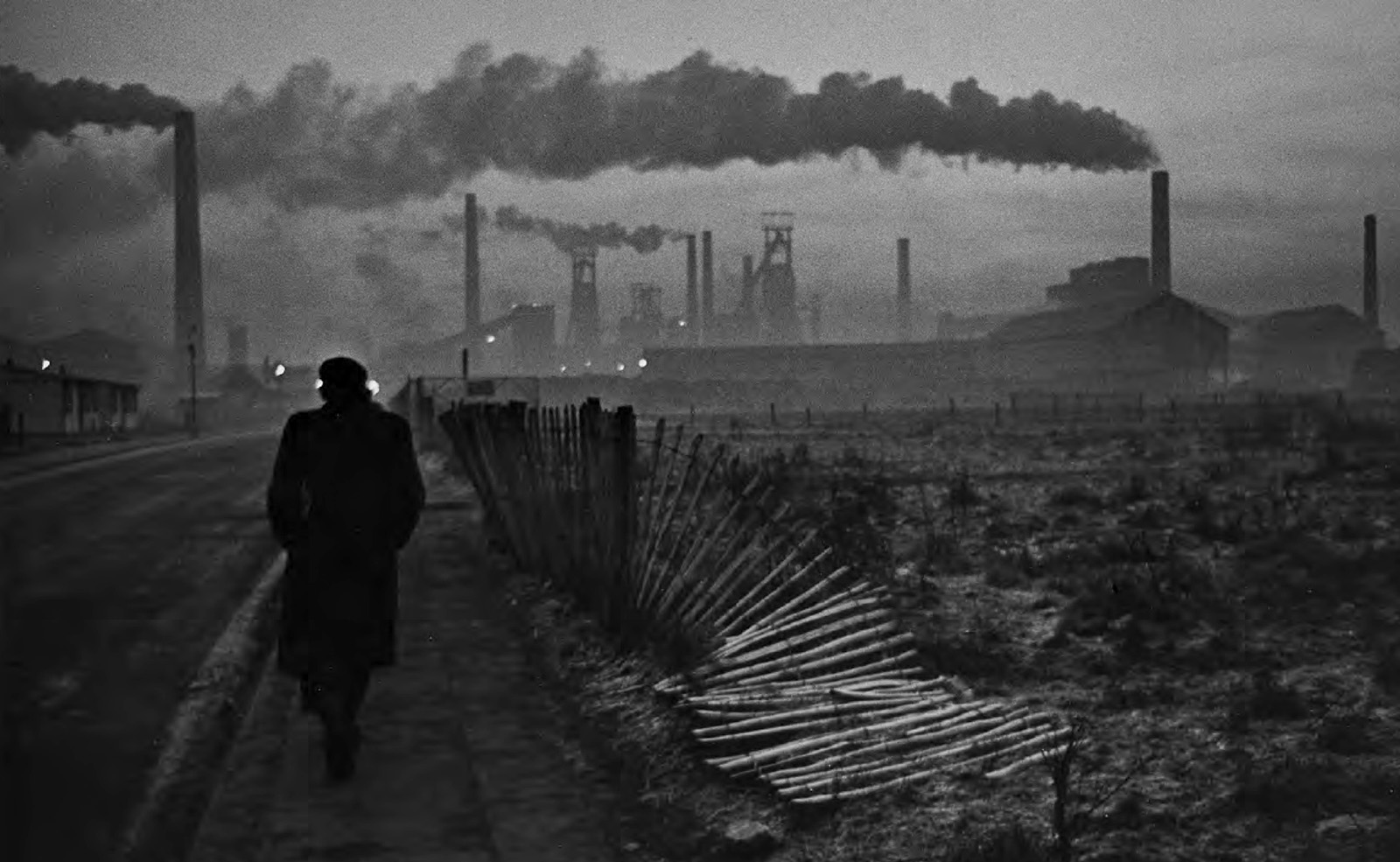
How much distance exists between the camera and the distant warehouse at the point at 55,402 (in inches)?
2124

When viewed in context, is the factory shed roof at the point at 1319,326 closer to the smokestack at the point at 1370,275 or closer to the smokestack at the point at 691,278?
the smokestack at the point at 1370,275

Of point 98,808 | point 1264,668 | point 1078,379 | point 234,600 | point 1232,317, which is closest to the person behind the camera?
point 98,808

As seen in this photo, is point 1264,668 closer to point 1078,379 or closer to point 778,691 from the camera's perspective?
point 778,691

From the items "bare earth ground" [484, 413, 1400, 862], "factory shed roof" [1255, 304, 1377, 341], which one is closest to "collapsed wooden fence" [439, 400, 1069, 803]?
"bare earth ground" [484, 413, 1400, 862]

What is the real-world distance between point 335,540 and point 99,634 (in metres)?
4.72

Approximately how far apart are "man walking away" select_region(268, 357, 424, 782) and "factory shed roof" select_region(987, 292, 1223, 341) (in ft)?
272

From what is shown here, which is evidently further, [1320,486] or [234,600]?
[1320,486]

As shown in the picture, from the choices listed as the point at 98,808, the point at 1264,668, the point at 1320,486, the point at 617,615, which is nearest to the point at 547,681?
the point at 617,615

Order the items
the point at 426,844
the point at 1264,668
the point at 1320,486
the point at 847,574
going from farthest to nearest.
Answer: the point at 1320,486, the point at 847,574, the point at 1264,668, the point at 426,844

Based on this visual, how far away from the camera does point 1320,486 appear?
1895cm

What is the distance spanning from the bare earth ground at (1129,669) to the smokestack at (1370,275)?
94636 millimetres

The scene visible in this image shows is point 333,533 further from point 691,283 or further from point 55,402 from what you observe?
point 691,283

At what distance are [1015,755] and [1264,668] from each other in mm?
2325

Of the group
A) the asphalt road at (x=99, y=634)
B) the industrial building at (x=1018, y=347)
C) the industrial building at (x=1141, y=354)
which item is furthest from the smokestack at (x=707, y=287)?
the asphalt road at (x=99, y=634)
